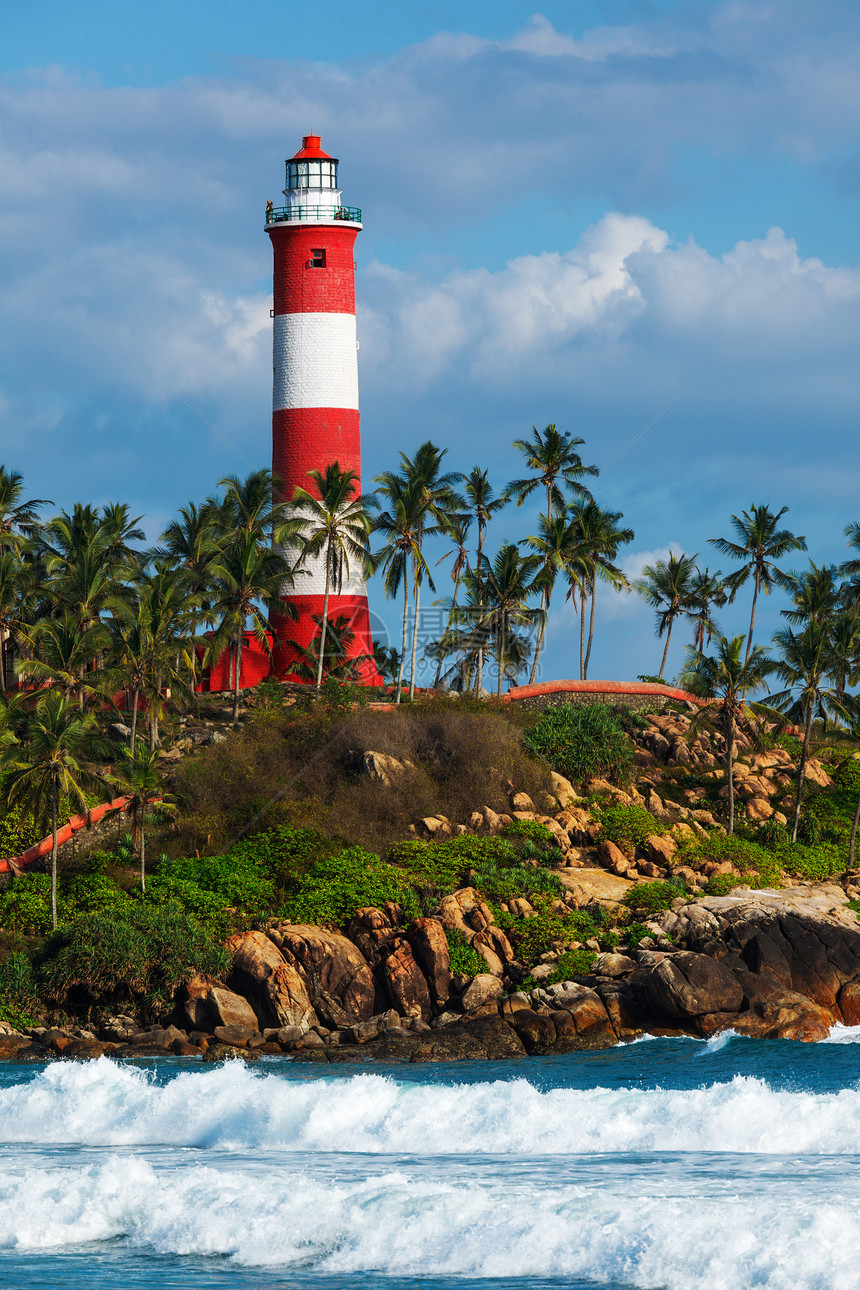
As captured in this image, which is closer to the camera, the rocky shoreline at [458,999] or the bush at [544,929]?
the rocky shoreline at [458,999]

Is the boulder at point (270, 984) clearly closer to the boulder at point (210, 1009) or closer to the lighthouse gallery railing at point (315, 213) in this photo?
→ the boulder at point (210, 1009)

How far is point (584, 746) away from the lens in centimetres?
3875

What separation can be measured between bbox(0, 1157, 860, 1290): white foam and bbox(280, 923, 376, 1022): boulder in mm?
11461

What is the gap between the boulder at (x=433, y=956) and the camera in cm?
2894

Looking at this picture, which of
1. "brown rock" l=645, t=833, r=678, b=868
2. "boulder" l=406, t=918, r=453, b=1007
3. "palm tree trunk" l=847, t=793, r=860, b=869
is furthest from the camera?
"palm tree trunk" l=847, t=793, r=860, b=869

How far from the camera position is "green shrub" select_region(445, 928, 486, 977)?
29.3m

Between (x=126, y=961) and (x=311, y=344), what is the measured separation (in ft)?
73.3

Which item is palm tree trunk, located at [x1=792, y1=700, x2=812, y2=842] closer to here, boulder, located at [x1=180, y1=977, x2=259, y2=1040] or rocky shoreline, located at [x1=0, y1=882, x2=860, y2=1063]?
rocky shoreline, located at [x1=0, y1=882, x2=860, y2=1063]

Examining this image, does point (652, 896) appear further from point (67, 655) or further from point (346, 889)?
point (67, 655)

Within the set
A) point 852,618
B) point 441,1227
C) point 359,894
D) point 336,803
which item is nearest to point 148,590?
point 336,803

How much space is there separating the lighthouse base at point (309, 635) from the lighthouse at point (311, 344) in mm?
45

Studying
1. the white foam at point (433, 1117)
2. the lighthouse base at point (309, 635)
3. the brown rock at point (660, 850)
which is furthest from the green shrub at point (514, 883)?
the lighthouse base at point (309, 635)

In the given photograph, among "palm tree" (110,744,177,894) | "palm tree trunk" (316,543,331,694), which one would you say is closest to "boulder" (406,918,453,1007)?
"palm tree" (110,744,177,894)

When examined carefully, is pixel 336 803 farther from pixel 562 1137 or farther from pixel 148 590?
pixel 562 1137
